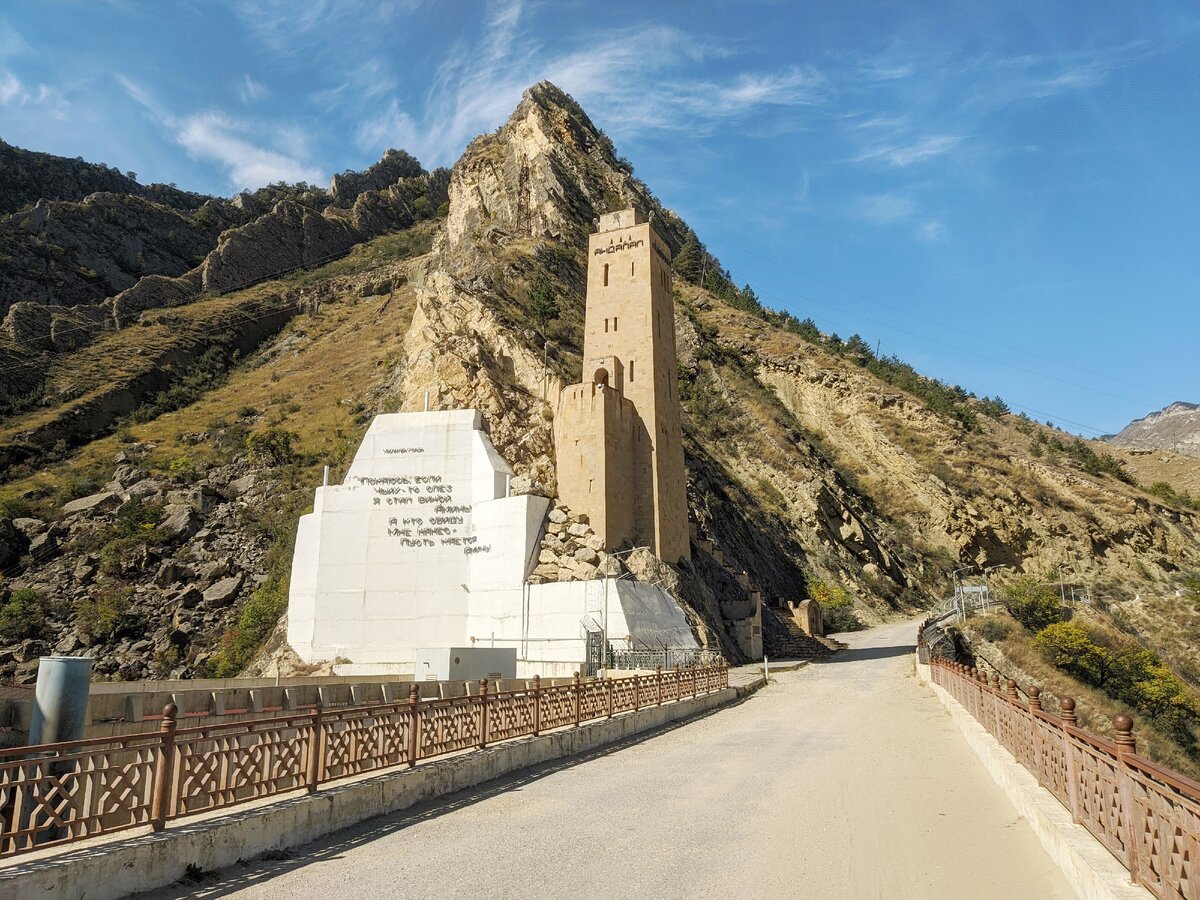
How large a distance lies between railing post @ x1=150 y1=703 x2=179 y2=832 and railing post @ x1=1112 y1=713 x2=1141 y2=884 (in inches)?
247

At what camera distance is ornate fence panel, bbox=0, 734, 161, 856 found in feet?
16.9

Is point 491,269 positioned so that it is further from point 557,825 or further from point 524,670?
point 557,825

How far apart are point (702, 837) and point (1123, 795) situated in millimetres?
3416

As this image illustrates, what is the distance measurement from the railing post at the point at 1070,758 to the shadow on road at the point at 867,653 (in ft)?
88.1

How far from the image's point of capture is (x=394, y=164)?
100 metres

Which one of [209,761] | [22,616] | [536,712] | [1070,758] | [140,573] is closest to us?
[1070,758]

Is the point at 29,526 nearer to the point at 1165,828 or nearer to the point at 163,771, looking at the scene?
the point at 163,771

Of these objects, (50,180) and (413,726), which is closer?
(413,726)

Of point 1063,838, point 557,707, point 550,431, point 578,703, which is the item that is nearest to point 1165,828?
point 1063,838

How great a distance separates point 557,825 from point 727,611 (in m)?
27.0

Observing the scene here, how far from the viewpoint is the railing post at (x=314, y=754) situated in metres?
7.49

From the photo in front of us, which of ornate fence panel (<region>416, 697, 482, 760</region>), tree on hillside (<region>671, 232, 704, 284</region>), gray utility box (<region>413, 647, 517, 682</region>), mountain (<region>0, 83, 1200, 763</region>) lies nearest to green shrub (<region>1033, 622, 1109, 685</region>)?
mountain (<region>0, 83, 1200, 763</region>)

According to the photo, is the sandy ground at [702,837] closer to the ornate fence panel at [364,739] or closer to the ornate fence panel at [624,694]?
the ornate fence panel at [364,739]

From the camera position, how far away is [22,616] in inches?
1185
